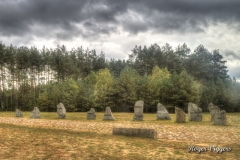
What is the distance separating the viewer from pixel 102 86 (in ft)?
156

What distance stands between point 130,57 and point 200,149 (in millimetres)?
A: 68422

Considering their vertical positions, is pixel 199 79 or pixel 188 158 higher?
pixel 199 79

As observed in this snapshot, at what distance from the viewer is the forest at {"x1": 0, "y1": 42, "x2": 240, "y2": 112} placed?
43281mm

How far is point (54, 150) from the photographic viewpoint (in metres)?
7.71

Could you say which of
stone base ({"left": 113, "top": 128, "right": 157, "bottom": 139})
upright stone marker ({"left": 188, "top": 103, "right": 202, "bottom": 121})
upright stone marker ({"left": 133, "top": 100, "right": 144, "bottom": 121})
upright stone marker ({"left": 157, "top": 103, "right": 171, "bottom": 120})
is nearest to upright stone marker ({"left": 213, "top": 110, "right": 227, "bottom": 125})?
upright stone marker ({"left": 188, "top": 103, "right": 202, "bottom": 121})

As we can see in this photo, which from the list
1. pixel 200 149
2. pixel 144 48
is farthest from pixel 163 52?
pixel 200 149

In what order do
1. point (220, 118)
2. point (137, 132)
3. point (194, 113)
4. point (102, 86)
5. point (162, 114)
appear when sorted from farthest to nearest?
point (102, 86), point (162, 114), point (194, 113), point (220, 118), point (137, 132)

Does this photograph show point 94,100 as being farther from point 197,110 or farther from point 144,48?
point 144,48

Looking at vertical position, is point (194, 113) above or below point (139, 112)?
below

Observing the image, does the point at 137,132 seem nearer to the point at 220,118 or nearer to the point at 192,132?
the point at 192,132

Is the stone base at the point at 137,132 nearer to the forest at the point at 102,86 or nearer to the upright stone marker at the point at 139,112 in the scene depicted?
the upright stone marker at the point at 139,112

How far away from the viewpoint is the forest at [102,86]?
43.3 meters

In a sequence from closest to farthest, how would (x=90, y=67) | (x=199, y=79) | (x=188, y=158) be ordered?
(x=188, y=158) → (x=199, y=79) → (x=90, y=67)

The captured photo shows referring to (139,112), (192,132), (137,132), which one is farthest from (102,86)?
(137,132)
